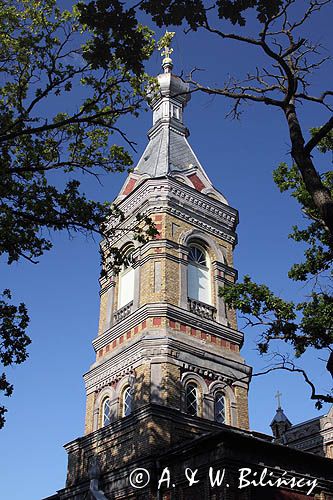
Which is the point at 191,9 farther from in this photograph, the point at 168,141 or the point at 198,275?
the point at 168,141

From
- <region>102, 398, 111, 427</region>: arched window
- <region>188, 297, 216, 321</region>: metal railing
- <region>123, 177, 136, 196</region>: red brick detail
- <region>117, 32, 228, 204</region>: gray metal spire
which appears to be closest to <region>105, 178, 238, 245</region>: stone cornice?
<region>117, 32, 228, 204</region>: gray metal spire

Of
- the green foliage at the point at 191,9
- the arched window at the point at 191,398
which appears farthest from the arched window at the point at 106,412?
the green foliage at the point at 191,9

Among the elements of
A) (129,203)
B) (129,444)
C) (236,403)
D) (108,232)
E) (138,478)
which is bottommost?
(138,478)

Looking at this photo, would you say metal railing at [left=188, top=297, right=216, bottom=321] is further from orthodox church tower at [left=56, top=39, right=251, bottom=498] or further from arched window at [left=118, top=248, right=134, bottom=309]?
arched window at [left=118, top=248, right=134, bottom=309]

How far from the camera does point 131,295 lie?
72.6 ft

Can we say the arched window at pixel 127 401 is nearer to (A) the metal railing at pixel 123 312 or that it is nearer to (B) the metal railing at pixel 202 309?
(A) the metal railing at pixel 123 312

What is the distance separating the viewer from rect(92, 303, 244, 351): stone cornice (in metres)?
20.2

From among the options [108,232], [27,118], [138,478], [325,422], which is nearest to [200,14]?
[27,118]

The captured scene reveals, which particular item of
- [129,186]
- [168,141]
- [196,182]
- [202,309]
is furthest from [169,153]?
[202,309]

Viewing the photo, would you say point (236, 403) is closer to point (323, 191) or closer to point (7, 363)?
point (7, 363)

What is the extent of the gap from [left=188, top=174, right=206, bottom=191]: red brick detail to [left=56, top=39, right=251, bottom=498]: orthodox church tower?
5 centimetres

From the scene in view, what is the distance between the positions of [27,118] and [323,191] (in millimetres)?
6591

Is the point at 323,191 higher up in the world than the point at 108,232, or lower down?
lower down

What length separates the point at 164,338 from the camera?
1959 cm
